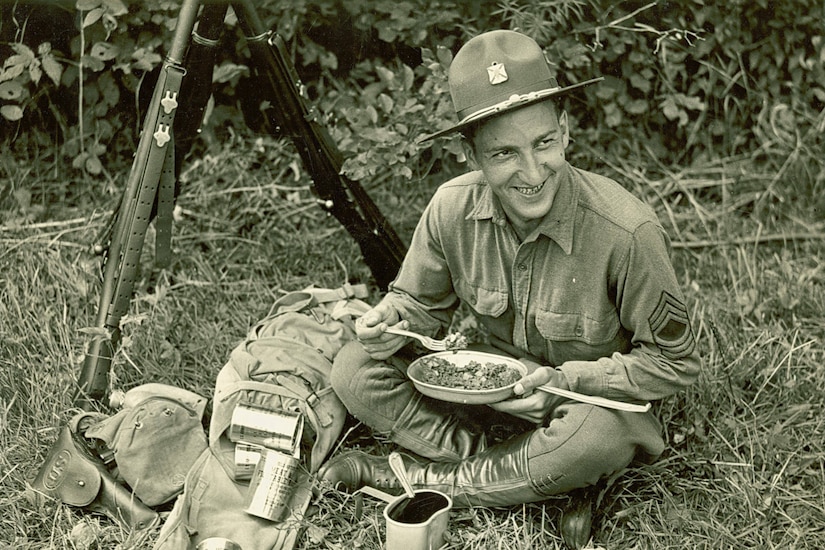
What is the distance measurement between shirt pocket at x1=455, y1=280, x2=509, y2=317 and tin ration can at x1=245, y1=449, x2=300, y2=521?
0.85m

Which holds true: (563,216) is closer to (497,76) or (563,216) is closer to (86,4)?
(497,76)

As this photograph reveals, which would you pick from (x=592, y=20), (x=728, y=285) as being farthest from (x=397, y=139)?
(x=728, y=285)

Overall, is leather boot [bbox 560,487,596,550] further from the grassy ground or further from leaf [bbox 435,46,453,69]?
leaf [bbox 435,46,453,69]

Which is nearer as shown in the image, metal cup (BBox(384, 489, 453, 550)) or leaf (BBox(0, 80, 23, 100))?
metal cup (BBox(384, 489, 453, 550))

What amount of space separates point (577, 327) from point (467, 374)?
414 mm

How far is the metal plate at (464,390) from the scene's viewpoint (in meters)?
2.90

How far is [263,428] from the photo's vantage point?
321cm

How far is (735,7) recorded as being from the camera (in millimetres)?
4879

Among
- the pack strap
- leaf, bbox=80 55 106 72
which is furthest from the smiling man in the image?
leaf, bbox=80 55 106 72

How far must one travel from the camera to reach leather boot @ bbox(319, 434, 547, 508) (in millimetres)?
3010

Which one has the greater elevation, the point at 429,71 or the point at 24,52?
the point at 24,52

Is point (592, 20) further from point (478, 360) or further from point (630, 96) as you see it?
point (478, 360)

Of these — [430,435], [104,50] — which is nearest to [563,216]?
[430,435]

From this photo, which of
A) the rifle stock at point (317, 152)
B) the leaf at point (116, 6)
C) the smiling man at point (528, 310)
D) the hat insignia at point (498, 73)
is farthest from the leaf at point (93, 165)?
the hat insignia at point (498, 73)
